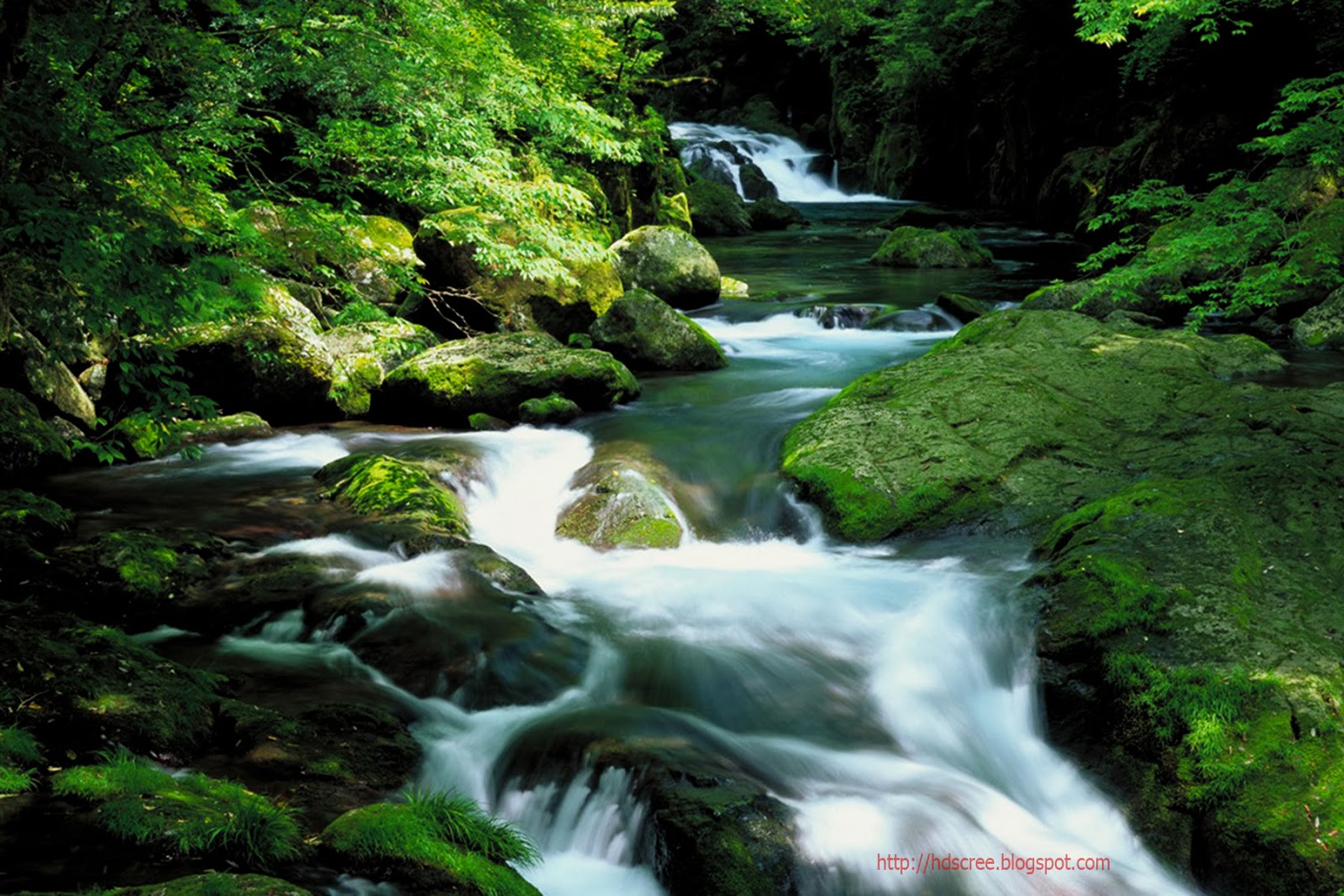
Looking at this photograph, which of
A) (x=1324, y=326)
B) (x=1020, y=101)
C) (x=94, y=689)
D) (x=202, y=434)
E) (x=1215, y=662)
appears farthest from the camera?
(x=1020, y=101)

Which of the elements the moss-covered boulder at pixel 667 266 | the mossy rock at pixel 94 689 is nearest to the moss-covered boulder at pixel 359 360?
the moss-covered boulder at pixel 667 266

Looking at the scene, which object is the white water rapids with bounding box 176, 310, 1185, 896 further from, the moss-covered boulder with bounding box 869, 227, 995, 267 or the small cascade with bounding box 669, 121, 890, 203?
the small cascade with bounding box 669, 121, 890, 203

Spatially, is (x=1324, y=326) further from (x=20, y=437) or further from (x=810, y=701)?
(x=20, y=437)

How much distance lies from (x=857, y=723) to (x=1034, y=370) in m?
4.60

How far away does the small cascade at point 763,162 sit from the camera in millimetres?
34406

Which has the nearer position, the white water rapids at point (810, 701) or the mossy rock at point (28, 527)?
the white water rapids at point (810, 701)

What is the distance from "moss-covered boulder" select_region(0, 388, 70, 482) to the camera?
763cm

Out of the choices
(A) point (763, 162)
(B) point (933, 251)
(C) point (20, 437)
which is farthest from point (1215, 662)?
(A) point (763, 162)

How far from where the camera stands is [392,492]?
281 inches

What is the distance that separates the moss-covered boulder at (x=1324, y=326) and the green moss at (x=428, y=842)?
1167cm

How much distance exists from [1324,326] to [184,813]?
12.8 meters

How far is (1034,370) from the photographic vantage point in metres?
8.21

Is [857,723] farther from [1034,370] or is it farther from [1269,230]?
[1269,230]

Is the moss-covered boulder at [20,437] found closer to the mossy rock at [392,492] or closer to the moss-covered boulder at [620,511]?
the mossy rock at [392,492]
